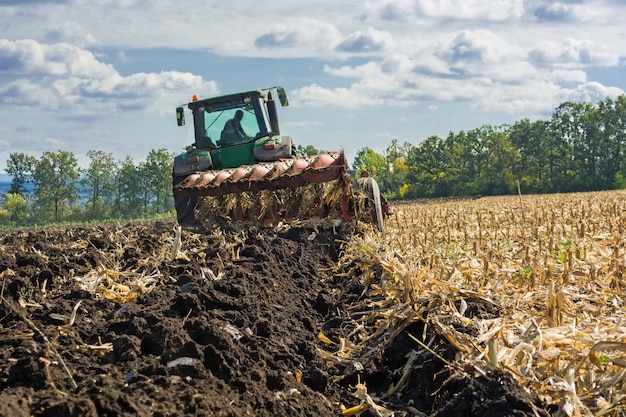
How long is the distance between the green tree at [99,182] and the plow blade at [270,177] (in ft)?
177

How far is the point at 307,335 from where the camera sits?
545 cm

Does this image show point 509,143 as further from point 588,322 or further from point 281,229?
point 588,322

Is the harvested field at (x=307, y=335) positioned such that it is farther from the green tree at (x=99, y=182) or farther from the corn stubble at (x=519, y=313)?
the green tree at (x=99, y=182)

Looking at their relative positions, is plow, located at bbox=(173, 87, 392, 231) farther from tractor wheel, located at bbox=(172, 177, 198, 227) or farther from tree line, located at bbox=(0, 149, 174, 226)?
tree line, located at bbox=(0, 149, 174, 226)

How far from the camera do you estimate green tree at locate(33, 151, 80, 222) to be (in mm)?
58506

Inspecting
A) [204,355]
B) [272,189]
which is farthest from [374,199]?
[204,355]

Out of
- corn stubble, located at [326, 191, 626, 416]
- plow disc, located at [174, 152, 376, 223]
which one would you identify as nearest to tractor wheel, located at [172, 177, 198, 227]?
plow disc, located at [174, 152, 376, 223]

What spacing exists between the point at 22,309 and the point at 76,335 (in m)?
0.90

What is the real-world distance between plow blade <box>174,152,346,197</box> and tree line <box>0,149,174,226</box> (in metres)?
45.9

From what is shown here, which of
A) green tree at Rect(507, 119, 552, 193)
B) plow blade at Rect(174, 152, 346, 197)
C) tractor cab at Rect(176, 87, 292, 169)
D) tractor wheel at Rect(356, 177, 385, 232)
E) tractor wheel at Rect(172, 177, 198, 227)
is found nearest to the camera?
plow blade at Rect(174, 152, 346, 197)

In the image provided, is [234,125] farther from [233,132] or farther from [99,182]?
[99,182]

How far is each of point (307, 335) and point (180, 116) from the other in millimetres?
7823

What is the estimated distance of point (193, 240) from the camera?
8.85 m

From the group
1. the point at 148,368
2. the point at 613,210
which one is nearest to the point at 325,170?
the point at 148,368
